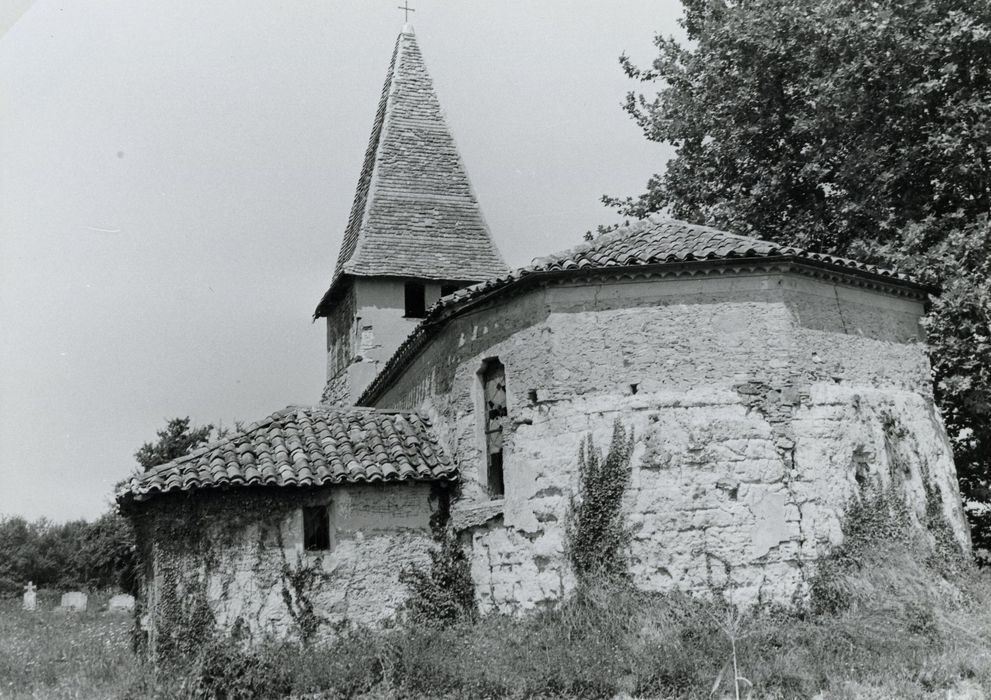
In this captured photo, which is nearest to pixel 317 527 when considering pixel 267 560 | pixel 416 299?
pixel 267 560

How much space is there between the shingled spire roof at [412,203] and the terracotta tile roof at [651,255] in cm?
817

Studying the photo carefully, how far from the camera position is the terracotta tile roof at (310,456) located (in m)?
11.9

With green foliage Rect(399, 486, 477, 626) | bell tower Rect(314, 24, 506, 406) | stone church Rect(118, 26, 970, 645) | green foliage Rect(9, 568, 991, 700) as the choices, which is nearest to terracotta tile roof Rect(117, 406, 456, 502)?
stone church Rect(118, 26, 970, 645)

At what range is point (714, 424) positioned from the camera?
11.3m

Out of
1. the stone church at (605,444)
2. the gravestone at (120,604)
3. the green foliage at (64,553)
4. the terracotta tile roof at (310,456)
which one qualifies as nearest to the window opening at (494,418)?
the stone church at (605,444)

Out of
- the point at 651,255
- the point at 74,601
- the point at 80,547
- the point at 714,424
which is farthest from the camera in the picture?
the point at 80,547

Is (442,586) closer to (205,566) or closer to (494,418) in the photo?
(494,418)

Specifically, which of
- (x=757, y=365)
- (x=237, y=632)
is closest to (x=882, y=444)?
(x=757, y=365)

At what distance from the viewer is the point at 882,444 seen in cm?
1171

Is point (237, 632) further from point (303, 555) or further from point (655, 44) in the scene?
point (655, 44)

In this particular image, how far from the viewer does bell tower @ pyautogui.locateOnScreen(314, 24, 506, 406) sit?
21766mm

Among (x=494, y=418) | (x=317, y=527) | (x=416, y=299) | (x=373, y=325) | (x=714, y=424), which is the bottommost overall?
(x=317, y=527)

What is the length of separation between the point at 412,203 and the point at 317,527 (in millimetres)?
12959

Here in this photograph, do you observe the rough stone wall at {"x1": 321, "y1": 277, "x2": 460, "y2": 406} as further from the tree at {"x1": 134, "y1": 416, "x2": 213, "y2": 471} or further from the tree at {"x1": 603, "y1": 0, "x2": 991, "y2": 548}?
the tree at {"x1": 134, "y1": 416, "x2": 213, "y2": 471}
